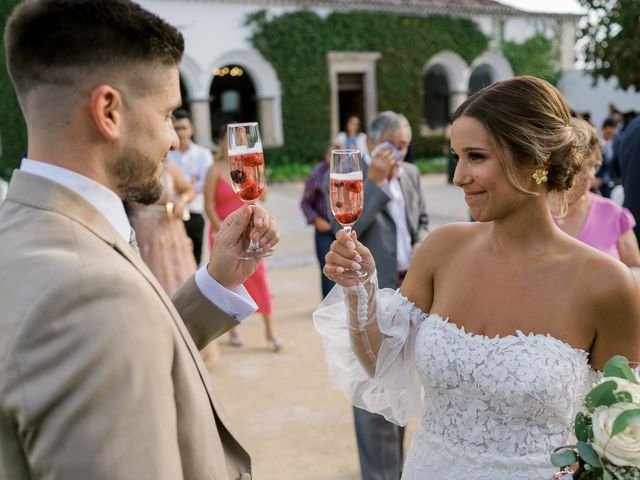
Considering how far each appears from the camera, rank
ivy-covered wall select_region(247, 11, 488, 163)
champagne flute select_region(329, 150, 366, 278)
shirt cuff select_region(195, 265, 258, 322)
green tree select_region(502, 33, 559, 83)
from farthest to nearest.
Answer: green tree select_region(502, 33, 559, 83) < ivy-covered wall select_region(247, 11, 488, 163) < champagne flute select_region(329, 150, 366, 278) < shirt cuff select_region(195, 265, 258, 322)

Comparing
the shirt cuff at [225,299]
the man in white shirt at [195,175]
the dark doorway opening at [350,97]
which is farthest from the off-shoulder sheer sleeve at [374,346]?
the dark doorway opening at [350,97]

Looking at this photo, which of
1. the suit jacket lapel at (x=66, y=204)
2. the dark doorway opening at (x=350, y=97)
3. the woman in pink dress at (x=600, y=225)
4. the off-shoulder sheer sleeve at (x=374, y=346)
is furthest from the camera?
the dark doorway opening at (x=350, y=97)

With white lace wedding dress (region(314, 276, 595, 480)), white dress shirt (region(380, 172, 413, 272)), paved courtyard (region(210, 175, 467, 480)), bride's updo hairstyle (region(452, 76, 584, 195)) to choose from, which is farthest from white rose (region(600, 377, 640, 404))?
paved courtyard (region(210, 175, 467, 480))

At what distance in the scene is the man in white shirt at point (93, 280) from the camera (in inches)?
41.2

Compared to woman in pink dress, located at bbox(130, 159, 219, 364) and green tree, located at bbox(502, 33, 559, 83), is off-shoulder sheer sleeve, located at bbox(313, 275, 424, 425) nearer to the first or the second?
woman in pink dress, located at bbox(130, 159, 219, 364)

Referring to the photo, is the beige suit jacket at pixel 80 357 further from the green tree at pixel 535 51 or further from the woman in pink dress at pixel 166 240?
the green tree at pixel 535 51

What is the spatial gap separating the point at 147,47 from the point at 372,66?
21856 millimetres

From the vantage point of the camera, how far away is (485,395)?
2.05 m

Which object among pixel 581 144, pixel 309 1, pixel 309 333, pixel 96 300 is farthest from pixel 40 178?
pixel 309 1

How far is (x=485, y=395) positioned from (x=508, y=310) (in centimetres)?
30

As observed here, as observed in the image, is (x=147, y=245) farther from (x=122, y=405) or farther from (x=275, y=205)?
(x=275, y=205)

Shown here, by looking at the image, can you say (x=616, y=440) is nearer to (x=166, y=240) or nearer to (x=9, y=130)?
(x=166, y=240)

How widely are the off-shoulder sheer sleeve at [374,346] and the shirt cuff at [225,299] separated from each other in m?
0.44

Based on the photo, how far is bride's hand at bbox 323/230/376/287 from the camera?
2.02 m
